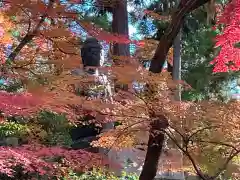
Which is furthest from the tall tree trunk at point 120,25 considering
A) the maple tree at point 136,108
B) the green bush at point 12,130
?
the maple tree at point 136,108

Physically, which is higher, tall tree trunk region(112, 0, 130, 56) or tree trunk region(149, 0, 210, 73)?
tall tree trunk region(112, 0, 130, 56)

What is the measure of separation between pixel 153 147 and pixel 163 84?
627 millimetres

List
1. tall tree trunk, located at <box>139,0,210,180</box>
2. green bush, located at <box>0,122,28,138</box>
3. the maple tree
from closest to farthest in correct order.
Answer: the maple tree, tall tree trunk, located at <box>139,0,210,180</box>, green bush, located at <box>0,122,28,138</box>

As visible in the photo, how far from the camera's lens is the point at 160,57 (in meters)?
3.13

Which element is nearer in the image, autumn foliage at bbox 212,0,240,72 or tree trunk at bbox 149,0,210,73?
tree trunk at bbox 149,0,210,73

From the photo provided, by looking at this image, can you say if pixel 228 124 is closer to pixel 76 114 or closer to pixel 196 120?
pixel 196 120

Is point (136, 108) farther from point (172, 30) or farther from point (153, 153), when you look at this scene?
point (172, 30)

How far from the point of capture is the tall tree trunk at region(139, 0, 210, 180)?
2.99 meters

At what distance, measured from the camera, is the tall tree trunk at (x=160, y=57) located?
2.99m

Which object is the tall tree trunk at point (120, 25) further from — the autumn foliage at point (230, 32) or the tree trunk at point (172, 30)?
the tree trunk at point (172, 30)

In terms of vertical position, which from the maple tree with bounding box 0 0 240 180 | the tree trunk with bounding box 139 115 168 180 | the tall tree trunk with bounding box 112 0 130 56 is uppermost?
the tall tree trunk with bounding box 112 0 130 56

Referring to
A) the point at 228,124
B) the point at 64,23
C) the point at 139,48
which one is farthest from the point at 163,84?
the point at 139,48

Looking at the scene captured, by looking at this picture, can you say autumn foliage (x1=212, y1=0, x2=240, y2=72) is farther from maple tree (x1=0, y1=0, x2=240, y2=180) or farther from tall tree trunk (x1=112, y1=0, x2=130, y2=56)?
tall tree trunk (x1=112, y1=0, x2=130, y2=56)

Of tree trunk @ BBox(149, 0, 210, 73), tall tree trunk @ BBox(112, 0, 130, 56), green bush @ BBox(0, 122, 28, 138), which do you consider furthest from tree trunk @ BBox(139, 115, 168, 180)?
tall tree trunk @ BBox(112, 0, 130, 56)
